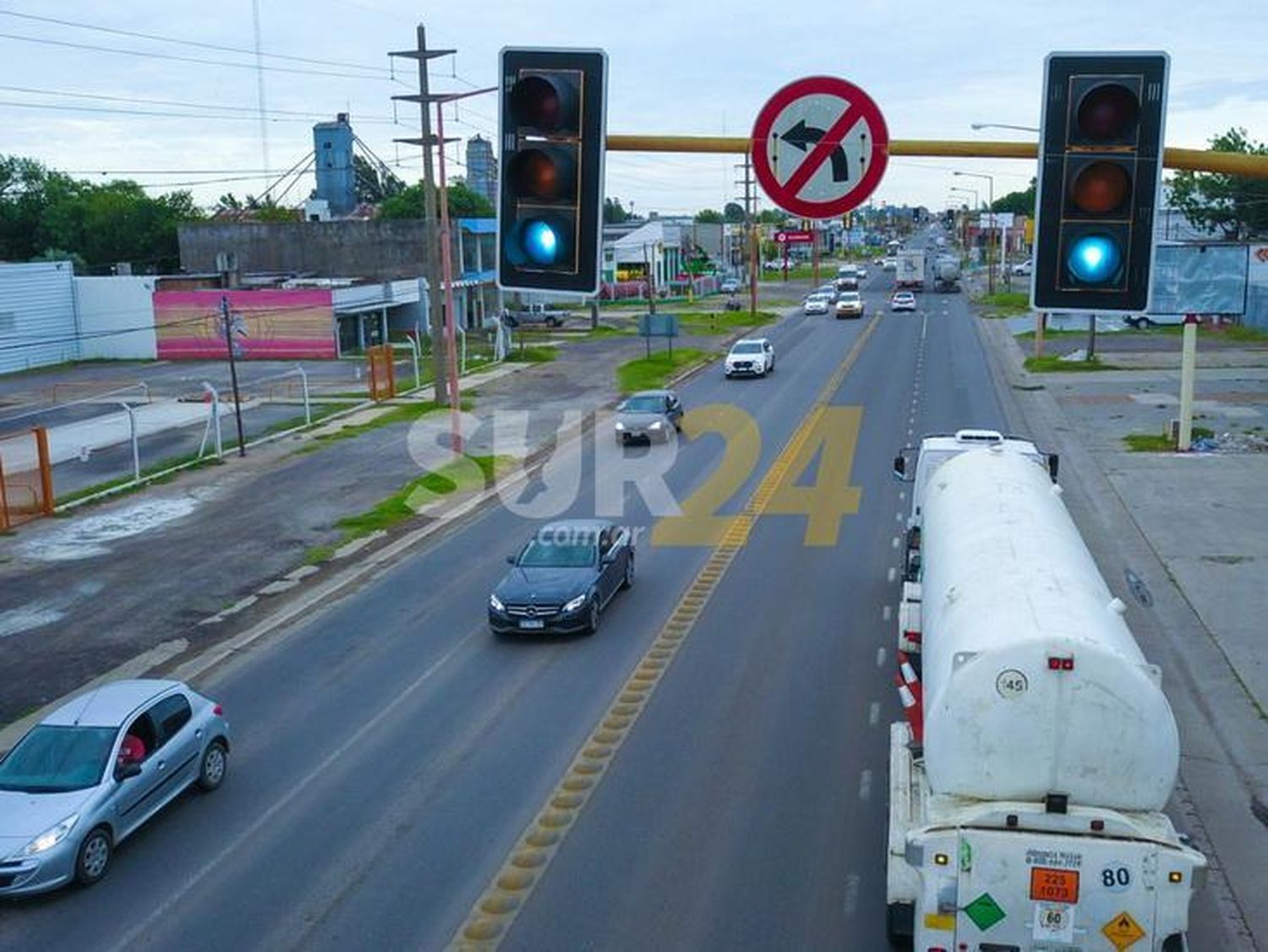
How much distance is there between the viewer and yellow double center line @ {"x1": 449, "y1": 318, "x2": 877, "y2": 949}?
38.4 feet

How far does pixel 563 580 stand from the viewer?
20.8m

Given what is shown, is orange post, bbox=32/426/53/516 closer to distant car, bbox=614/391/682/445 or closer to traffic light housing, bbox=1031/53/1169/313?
distant car, bbox=614/391/682/445

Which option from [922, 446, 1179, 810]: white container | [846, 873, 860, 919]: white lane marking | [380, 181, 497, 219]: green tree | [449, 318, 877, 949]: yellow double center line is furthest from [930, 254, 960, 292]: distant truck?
[922, 446, 1179, 810]: white container

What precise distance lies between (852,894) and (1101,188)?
7.21m

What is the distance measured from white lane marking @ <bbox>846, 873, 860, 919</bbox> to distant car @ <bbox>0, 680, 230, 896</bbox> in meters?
7.15

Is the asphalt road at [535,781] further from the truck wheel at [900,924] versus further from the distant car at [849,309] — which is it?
the distant car at [849,309]

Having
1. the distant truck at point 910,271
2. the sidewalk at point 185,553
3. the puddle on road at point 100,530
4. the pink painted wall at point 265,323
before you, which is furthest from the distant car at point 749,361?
the distant truck at point 910,271

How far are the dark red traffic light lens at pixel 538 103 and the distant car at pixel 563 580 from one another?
13.2 metres

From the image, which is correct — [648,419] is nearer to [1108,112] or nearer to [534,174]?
[534,174]

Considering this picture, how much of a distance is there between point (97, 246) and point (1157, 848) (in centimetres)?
11118

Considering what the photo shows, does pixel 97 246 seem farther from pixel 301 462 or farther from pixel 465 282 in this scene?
pixel 301 462

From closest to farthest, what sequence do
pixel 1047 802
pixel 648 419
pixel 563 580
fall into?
pixel 1047 802
pixel 563 580
pixel 648 419

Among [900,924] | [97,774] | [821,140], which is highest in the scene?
[821,140]

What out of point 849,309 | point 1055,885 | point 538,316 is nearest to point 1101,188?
point 1055,885
